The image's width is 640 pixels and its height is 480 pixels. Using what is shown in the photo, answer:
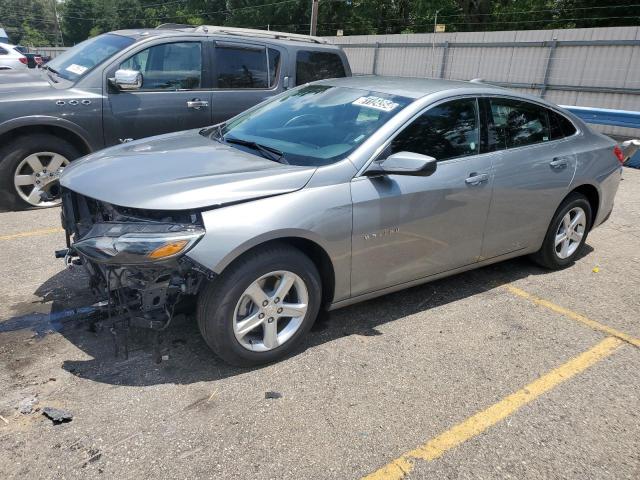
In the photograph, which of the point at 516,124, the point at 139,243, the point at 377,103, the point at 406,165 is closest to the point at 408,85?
the point at 377,103

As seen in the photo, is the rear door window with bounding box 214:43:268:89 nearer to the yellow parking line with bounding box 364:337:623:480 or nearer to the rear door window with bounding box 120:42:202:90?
the rear door window with bounding box 120:42:202:90

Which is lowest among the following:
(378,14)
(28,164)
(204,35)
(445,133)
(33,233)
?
(33,233)

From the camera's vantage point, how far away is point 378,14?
37.6m

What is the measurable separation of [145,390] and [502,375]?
2.13m

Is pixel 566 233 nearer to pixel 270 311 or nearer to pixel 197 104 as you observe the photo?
pixel 270 311

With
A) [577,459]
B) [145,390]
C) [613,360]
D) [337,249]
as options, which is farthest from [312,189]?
[613,360]

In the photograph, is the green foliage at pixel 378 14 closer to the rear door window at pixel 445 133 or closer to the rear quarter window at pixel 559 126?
the rear quarter window at pixel 559 126

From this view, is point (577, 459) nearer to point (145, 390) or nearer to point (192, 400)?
point (192, 400)

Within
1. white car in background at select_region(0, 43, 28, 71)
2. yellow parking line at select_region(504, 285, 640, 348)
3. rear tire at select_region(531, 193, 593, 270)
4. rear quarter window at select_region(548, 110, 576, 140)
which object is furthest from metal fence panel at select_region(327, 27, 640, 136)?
white car in background at select_region(0, 43, 28, 71)

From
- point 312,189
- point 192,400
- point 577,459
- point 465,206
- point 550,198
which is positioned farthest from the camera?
point 550,198

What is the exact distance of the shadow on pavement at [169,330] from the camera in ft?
10.1

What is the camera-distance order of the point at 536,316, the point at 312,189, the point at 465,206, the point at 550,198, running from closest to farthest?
the point at 312,189 < the point at 465,206 < the point at 536,316 < the point at 550,198

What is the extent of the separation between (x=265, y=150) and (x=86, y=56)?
154 inches

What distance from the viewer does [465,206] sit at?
3844 mm
